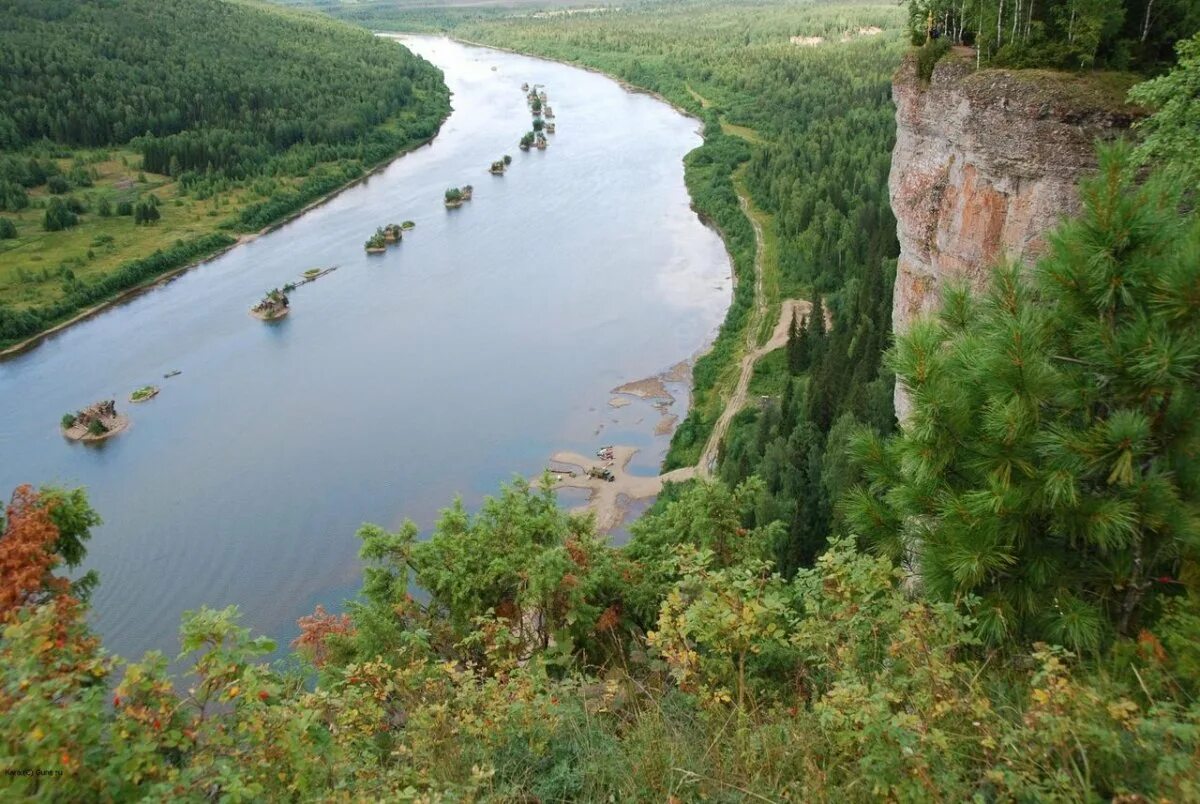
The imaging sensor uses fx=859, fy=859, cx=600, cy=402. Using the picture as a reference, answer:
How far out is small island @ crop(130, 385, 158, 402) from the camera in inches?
1619

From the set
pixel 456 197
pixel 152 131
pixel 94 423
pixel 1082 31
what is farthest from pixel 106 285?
pixel 1082 31

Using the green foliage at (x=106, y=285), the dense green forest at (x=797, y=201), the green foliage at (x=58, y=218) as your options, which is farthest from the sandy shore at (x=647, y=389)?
the green foliage at (x=58, y=218)

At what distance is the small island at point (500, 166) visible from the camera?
74062mm

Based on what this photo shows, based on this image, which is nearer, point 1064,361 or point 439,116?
point 1064,361

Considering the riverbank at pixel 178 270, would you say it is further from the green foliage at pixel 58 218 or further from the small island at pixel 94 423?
the small island at pixel 94 423

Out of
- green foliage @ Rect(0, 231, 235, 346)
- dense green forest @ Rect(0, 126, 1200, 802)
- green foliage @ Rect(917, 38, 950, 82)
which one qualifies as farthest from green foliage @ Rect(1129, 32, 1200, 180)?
green foliage @ Rect(0, 231, 235, 346)

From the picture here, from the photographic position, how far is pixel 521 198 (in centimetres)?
6756

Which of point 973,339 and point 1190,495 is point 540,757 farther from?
point 1190,495

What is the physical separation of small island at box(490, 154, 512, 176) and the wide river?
457 centimetres

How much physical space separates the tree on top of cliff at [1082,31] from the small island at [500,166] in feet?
210

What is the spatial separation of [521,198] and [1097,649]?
2557 inches

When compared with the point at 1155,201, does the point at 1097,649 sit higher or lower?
lower

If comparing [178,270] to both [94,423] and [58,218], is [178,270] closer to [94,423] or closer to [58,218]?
[58,218]

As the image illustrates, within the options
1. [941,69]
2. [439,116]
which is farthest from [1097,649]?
[439,116]
